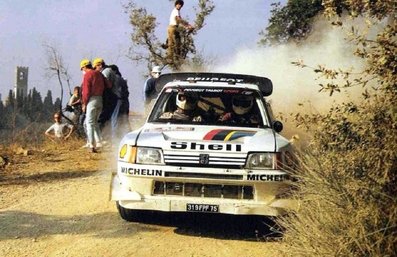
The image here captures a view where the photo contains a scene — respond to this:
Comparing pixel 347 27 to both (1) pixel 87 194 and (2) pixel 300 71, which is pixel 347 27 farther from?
(2) pixel 300 71

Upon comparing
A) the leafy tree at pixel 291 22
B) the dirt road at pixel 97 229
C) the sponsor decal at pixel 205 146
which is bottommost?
the dirt road at pixel 97 229

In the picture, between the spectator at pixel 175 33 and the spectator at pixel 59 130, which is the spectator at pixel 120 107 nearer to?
the spectator at pixel 59 130

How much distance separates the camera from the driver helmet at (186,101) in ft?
26.7

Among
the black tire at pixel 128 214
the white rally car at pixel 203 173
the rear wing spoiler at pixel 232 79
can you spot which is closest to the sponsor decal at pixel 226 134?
the white rally car at pixel 203 173

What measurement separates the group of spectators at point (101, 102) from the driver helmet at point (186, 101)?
4.36 meters

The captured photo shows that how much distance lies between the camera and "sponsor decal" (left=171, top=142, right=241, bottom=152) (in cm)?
652

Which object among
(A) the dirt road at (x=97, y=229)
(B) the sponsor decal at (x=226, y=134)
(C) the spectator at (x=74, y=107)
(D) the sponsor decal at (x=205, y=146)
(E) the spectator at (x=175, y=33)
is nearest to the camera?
(A) the dirt road at (x=97, y=229)

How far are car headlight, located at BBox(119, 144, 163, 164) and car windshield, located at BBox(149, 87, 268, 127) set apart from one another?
1.25 meters

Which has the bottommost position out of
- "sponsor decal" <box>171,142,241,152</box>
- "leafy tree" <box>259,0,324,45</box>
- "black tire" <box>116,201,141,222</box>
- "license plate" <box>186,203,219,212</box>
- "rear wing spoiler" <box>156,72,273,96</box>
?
"black tire" <box>116,201,141,222</box>

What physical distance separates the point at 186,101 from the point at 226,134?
1.39 metres

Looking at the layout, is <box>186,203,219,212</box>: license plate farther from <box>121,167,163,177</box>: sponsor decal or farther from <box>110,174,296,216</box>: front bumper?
<box>121,167,163,177</box>: sponsor decal

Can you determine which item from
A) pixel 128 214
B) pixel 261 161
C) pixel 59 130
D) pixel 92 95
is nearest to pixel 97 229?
pixel 128 214

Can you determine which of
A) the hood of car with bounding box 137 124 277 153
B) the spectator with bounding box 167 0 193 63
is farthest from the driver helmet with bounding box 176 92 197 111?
the spectator with bounding box 167 0 193 63

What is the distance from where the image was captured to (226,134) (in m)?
6.91
